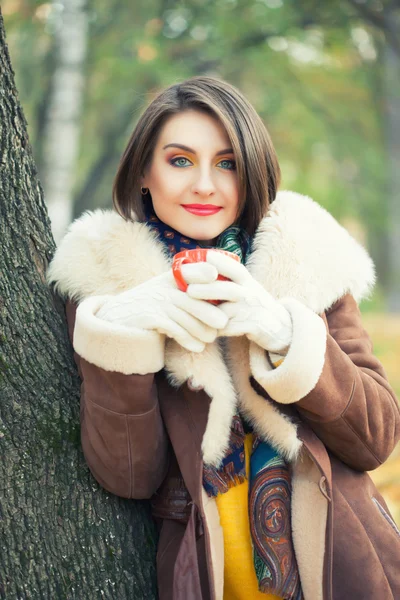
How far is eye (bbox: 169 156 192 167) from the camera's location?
2.03m

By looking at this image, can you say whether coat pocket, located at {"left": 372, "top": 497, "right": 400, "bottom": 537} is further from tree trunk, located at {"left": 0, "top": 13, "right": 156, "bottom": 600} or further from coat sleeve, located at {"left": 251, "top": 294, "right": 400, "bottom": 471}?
tree trunk, located at {"left": 0, "top": 13, "right": 156, "bottom": 600}

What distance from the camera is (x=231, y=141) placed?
1963 millimetres

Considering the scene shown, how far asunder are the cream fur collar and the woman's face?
4.5 inches

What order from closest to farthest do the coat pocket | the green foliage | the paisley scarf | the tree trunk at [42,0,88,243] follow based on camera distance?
the paisley scarf
the coat pocket
the tree trunk at [42,0,88,243]
the green foliage

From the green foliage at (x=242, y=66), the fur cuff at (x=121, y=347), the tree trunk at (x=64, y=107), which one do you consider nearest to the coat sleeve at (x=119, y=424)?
the fur cuff at (x=121, y=347)

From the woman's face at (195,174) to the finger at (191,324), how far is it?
1.24 ft

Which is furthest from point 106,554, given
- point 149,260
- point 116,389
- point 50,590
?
point 149,260

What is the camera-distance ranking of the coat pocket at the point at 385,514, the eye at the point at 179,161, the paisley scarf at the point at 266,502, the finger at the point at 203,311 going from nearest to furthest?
1. the finger at the point at 203,311
2. the paisley scarf at the point at 266,502
3. the coat pocket at the point at 385,514
4. the eye at the point at 179,161

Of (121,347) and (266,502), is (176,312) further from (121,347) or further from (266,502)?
(266,502)

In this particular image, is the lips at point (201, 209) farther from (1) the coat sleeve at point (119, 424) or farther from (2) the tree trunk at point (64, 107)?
(2) the tree trunk at point (64, 107)

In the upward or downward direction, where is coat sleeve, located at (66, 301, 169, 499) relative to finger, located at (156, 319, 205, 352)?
downward

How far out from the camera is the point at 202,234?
6.67 feet

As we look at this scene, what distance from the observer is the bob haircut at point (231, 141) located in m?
1.99

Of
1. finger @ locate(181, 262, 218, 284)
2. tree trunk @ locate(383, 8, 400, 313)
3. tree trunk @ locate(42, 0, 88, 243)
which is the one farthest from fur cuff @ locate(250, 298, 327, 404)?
tree trunk @ locate(383, 8, 400, 313)
